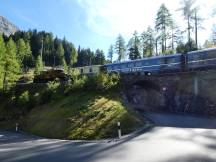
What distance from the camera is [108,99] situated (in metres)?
37.0

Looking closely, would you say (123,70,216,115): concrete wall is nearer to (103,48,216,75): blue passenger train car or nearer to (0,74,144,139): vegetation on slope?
(0,74,144,139): vegetation on slope

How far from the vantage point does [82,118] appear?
32.5 m

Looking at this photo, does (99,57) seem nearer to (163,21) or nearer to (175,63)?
(163,21)

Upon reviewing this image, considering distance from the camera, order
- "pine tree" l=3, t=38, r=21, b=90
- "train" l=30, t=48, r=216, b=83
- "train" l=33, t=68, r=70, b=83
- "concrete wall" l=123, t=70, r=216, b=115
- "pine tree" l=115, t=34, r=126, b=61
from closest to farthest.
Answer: "concrete wall" l=123, t=70, r=216, b=115 → "train" l=30, t=48, r=216, b=83 → "train" l=33, t=68, r=70, b=83 → "pine tree" l=3, t=38, r=21, b=90 → "pine tree" l=115, t=34, r=126, b=61

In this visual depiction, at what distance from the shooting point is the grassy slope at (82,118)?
2862 centimetres

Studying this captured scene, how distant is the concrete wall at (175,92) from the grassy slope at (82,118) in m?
3.97

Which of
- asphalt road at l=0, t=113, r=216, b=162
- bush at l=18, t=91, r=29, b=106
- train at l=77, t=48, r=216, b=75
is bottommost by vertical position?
asphalt road at l=0, t=113, r=216, b=162

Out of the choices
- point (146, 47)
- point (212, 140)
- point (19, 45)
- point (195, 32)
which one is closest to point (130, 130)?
point (212, 140)

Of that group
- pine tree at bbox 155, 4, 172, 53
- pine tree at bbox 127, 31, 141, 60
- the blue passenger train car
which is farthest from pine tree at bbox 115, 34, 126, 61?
the blue passenger train car

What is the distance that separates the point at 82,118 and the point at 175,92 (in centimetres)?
1247

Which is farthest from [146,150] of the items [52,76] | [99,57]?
[99,57]

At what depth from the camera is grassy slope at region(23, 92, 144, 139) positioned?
28.6 meters

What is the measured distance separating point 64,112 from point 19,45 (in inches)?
2664

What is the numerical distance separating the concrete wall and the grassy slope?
3.97m
